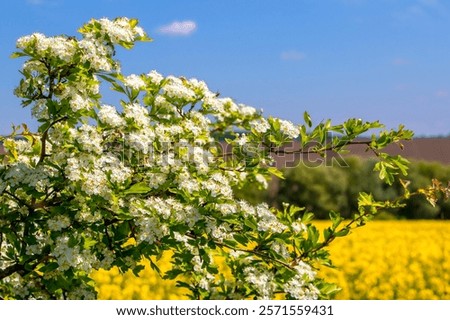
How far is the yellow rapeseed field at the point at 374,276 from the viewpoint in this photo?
882 cm

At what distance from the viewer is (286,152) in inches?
182

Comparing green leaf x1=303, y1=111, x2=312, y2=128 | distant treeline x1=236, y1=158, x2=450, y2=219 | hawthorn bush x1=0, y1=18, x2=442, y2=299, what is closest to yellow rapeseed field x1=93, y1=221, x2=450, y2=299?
hawthorn bush x1=0, y1=18, x2=442, y2=299

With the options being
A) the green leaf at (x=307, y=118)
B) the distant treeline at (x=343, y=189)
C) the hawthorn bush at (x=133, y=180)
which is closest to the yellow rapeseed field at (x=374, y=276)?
the hawthorn bush at (x=133, y=180)

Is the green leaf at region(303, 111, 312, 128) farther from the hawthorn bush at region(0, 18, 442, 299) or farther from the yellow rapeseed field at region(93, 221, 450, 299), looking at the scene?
the yellow rapeseed field at region(93, 221, 450, 299)

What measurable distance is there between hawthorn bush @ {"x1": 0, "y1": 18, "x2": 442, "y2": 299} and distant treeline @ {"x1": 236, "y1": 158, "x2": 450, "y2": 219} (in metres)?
17.3

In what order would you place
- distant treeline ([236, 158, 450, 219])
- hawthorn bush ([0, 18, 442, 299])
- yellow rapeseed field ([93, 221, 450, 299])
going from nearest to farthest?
hawthorn bush ([0, 18, 442, 299]), yellow rapeseed field ([93, 221, 450, 299]), distant treeline ([236, 158, 450, 219])

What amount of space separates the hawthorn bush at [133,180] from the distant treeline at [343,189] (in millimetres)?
17259

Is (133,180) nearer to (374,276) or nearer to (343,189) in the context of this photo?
(374,276)

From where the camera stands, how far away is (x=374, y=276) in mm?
9398

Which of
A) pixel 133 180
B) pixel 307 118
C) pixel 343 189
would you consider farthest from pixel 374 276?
pixel 343 189

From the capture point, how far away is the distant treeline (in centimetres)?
2258

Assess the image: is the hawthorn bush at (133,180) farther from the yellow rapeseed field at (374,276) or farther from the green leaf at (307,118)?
the yellow rapeseed field at (374,276)

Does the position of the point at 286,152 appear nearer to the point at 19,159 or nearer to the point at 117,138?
the point at 117,138

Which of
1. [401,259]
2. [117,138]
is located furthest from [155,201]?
[401,259]
